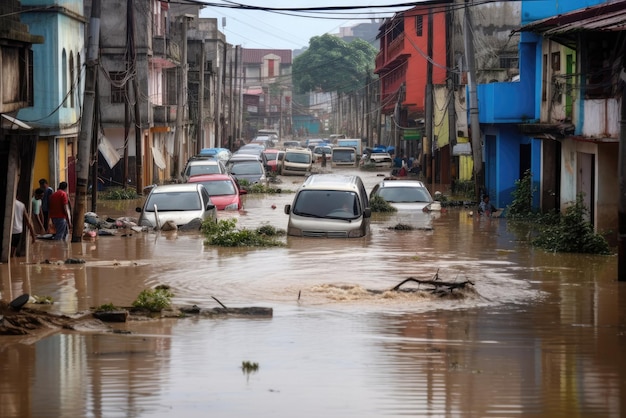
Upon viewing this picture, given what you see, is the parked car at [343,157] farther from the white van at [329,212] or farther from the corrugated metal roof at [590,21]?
the white van at [329,212]

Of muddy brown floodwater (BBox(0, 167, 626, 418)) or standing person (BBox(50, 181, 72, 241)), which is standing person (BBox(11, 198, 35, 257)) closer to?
muddy brown floodwater (BBox(0, 167, 626, 418))

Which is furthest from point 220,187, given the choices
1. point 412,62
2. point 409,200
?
point 412,62

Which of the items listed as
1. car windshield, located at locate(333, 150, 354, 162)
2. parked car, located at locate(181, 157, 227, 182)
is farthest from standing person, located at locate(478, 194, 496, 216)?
car windshield, located at locate(333, 150, 354, 162)

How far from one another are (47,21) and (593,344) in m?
25.3

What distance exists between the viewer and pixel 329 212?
2477 cm

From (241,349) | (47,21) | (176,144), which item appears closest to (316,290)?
(241,349)

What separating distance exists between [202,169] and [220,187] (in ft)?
23.8

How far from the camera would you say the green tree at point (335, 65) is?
146250 mm

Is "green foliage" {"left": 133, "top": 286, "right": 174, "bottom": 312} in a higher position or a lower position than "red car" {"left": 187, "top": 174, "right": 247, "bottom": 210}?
lower

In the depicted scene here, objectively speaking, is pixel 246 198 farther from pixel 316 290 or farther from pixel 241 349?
pixel 241 349

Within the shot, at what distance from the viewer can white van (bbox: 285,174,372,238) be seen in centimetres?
2441

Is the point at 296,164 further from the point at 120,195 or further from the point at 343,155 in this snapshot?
the point at 120,195

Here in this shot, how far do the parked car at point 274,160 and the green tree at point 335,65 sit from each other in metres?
82.7

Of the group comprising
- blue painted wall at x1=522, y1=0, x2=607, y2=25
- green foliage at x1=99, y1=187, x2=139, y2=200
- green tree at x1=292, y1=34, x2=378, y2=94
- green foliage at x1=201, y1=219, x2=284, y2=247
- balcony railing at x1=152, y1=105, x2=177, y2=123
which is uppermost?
green tree at x1=292, y1=34, x2=378, y2=94
